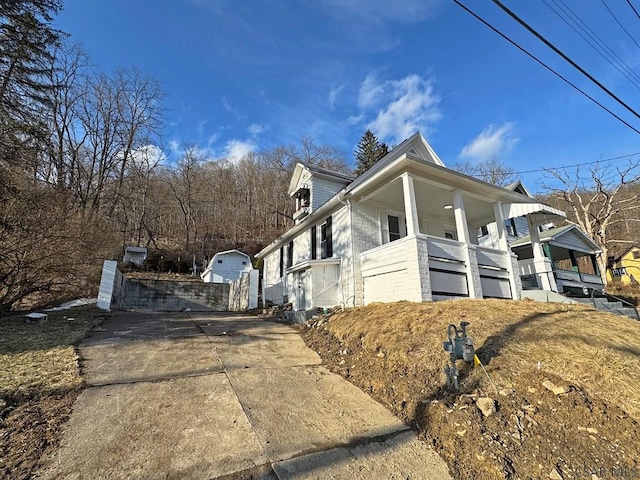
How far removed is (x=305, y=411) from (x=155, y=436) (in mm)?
1553

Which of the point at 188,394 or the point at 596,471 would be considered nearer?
the point at 596,471

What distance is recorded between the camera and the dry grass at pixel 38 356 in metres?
3.43

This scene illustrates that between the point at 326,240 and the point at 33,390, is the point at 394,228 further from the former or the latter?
the point at 33,390

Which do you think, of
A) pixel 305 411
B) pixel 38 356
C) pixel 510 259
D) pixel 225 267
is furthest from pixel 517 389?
pixel 225 267

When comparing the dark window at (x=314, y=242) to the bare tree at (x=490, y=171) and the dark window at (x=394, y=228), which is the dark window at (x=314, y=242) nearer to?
the dark window at (x=394, y=228)

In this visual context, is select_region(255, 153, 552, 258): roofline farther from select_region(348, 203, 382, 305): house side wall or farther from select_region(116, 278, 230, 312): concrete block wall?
select_region(116, 278, 230, 312): concrete block wall

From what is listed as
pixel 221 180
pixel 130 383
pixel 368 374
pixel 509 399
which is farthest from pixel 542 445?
pixel 221 180

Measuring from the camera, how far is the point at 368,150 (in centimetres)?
3300

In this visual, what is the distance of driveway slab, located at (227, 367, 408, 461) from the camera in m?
2.84

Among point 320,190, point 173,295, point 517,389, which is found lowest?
point 517,389

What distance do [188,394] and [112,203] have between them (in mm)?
25137

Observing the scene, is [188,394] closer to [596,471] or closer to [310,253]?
[596,471]

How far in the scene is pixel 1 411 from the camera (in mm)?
2898

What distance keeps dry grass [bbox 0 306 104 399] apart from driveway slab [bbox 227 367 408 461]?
2.11 metres
